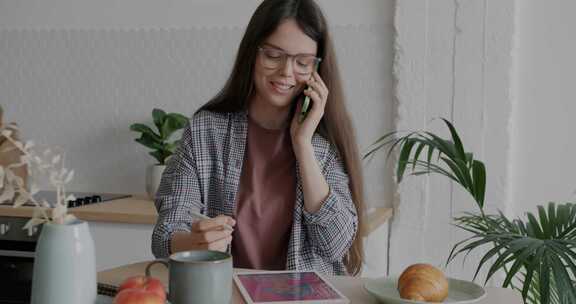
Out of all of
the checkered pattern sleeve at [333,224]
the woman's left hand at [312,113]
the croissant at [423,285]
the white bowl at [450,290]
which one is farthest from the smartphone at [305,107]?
the croissant at [423,285]

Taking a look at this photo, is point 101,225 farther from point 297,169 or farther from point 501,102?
point 501,102

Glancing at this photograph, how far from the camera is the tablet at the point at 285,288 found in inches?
45.6

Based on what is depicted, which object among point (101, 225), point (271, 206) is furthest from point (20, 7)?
point (271, 206)

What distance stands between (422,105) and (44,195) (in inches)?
64.1

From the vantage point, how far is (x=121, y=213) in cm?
255

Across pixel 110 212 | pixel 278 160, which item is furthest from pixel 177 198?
pixel 110 212

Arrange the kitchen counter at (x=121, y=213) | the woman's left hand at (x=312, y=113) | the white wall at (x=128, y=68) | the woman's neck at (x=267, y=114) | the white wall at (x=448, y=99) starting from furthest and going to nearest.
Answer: the white wall at (x=128, y=68)
the white wall at (x=448, y=99)
the kitchen counter at (x=121, y=213)
the woman's neck at (x=267, y=114)
the woman's left hand at (x=312, y=113)

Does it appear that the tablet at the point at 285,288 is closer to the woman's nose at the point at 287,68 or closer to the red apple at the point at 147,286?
the red apple at the point at 147,286

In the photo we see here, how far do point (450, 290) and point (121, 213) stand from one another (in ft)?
5.16

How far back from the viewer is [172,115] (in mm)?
2893

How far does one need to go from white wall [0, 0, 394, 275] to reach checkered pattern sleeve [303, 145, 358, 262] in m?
1.13

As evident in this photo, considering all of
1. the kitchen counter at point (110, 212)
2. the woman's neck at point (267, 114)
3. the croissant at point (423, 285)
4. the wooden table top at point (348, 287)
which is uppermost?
the woman's neck at point (267, 114)

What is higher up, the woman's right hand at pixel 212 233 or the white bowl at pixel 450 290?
the woman's right hand at pixel 212 233

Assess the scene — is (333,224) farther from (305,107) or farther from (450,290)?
(450,290)
